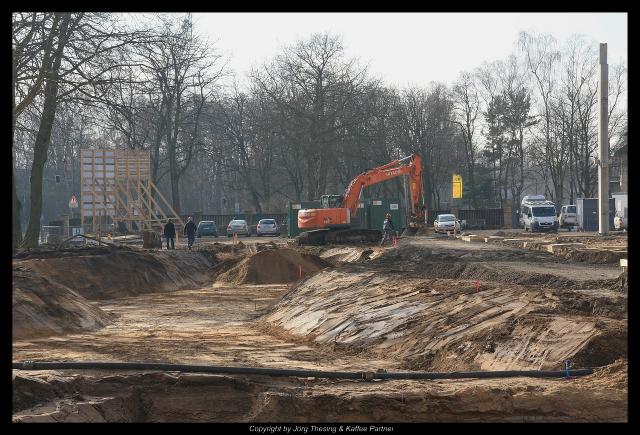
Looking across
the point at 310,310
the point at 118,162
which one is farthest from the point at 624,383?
the point at 118,162

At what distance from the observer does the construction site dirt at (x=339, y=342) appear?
10539 millimetres

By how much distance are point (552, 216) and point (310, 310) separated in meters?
37.6

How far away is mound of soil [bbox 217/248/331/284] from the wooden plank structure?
15.7 m

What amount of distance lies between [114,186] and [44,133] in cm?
1906

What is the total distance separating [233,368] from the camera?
11.9 meters

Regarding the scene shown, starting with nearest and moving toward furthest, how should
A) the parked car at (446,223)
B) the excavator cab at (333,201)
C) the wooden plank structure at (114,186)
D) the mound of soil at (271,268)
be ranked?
the mound of soil at (271,268), the excavator cab at (333,201), the wooden plank structure at (114,186), the parked car at (446,223)

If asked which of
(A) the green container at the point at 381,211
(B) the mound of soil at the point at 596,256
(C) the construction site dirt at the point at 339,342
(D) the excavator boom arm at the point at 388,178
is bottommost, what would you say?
(C) the construction site dirt at the point at 339,342

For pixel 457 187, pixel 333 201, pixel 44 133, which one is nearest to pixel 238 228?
pixel 457 187

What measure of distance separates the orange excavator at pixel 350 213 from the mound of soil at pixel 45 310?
22.3m

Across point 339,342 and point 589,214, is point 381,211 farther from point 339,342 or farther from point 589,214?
point 339,342

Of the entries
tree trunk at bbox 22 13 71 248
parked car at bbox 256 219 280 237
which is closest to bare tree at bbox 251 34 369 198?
parked car at bbox 256 219 280 237

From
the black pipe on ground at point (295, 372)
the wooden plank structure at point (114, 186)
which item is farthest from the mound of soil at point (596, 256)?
the wooden plank structure at point (114, 186)

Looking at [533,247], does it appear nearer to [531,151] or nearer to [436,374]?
[436,374]

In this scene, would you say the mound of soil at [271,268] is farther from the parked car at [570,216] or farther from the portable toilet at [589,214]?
the parked car at [570,216]
